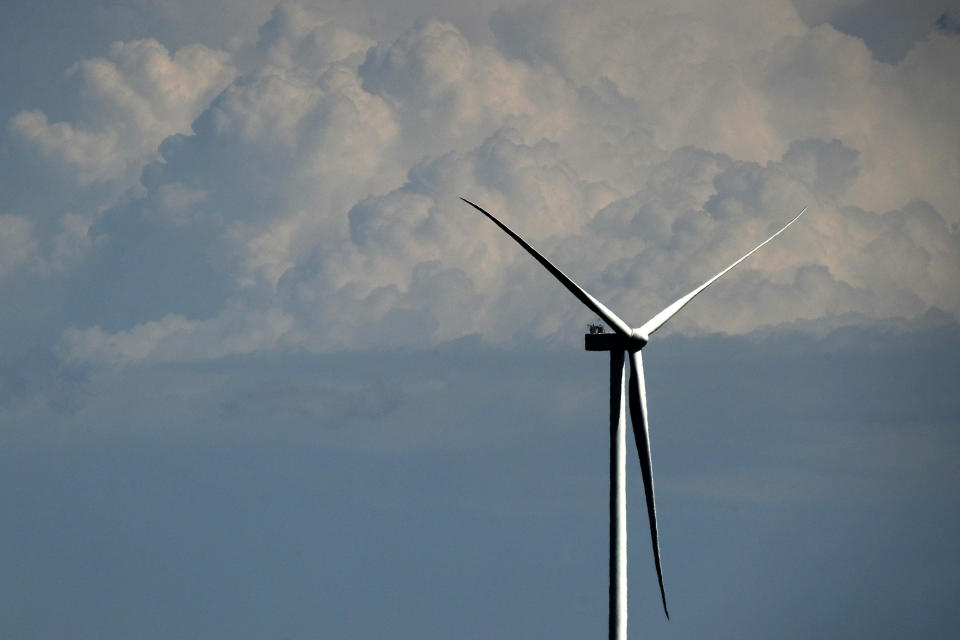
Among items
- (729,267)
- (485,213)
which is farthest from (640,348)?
(485,213)

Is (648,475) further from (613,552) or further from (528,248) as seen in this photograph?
(528,248)

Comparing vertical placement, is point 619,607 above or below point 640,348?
below

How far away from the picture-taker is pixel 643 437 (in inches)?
3196

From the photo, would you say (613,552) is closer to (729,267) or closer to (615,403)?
(615,403)

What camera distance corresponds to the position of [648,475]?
3187 inches

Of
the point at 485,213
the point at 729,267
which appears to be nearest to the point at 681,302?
the point at 729,267

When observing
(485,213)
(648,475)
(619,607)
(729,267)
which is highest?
(729,267)

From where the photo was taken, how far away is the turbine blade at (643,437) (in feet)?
261

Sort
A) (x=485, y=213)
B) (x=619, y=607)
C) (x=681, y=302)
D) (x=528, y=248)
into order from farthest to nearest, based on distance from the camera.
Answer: (x=681, y=302) < (x=619, y=607) < (x=528, y=248) < (x=485, y=213)

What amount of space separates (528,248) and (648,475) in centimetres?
1740

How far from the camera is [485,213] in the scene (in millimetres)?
62594

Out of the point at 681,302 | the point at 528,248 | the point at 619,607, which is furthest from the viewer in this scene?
the point at 681,302

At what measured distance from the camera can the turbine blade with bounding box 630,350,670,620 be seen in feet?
261

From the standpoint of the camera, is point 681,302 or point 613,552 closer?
point 613,552
